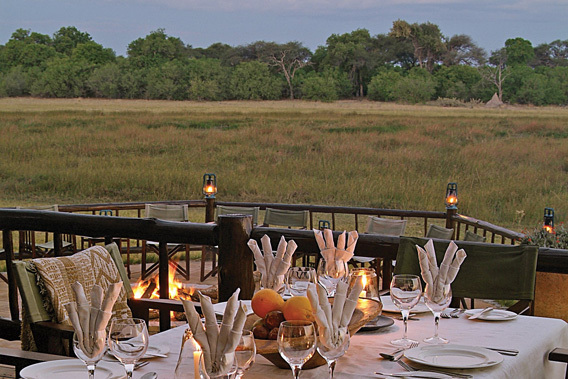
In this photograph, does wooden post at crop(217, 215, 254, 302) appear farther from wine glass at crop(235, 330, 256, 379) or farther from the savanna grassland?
the savanna grassland

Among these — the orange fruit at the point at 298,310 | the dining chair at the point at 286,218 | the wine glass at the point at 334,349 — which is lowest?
the dining chair at the point at 286,218

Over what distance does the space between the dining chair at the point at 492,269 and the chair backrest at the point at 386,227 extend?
404 cm

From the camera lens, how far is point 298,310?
1.64m

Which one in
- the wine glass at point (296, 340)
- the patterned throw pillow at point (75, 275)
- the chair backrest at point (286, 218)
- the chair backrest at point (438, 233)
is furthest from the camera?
the chair backrest at point (286, 218)

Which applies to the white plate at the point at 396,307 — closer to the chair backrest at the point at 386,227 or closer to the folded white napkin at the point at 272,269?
the folded white napkin at the point at 272,269

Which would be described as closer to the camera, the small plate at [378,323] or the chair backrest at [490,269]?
the small plate at [378,323]

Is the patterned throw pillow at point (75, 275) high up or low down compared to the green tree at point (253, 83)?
down

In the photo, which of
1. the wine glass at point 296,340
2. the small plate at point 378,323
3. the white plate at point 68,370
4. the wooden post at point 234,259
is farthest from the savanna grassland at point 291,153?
the wine glass at point 296,340

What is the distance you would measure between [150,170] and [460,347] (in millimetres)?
16121

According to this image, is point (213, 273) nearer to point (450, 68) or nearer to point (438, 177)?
point (438, 177)

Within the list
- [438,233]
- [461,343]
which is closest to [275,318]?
[461,343]

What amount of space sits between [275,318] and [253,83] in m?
21.8

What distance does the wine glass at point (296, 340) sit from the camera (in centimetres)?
141

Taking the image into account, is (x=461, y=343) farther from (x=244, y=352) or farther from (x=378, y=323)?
(x=244, y=352)
